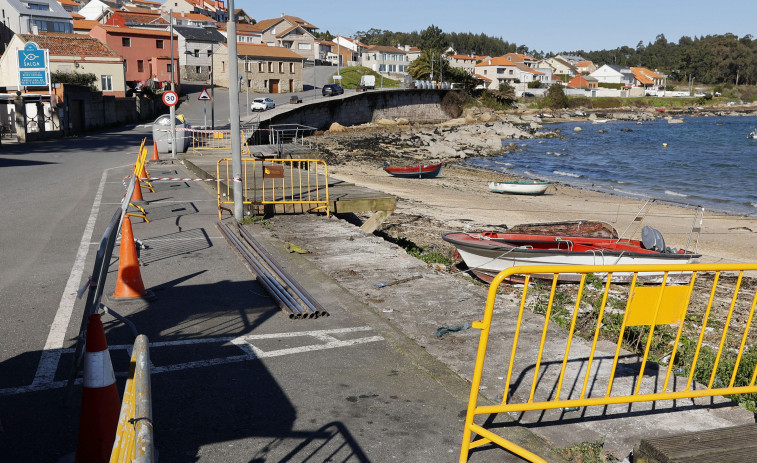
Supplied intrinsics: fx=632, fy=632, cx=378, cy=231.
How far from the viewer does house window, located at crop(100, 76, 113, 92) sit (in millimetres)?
59719

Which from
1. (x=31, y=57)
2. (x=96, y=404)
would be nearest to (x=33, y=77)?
(x=31, y=57)

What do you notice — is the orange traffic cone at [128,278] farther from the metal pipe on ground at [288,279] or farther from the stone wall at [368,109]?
the stone wall at [368,109]

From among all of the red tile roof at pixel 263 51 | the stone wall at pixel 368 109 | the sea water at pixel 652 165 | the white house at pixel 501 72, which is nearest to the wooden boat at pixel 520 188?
the sea water at pixel 652 165

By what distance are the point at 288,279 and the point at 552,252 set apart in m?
5.27

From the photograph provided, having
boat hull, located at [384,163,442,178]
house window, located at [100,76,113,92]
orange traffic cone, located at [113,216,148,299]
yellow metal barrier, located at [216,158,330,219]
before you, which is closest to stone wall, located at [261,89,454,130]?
boat hull, located at [384,163,442,178]

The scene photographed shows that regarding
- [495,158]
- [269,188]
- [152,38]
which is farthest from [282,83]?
[269,188]

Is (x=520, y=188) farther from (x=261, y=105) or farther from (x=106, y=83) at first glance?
(x=106, y=83)

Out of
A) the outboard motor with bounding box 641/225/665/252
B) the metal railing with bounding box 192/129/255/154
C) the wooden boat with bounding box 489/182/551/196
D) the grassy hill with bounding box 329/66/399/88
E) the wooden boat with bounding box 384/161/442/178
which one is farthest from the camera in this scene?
the grassy hill with bounding box 329/66/399/88

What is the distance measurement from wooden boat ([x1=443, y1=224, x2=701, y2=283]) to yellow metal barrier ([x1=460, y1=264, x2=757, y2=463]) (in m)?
1.75

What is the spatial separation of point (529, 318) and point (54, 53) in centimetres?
6091

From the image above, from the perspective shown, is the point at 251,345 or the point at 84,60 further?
the point at 84,60

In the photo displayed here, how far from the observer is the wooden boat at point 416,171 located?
1337 inches

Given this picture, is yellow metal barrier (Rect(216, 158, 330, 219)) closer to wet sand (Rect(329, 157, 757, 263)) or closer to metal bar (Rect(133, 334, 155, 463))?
wet sand (Rect(329, 157, 757, 263))

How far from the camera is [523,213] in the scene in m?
23.7
